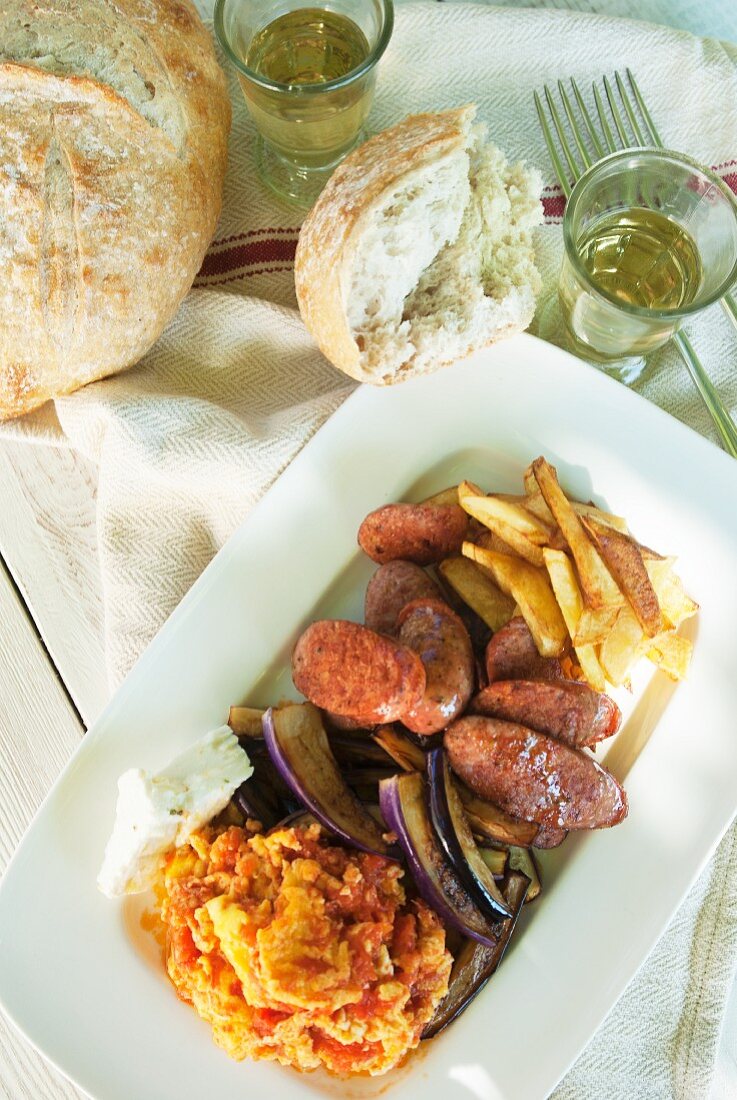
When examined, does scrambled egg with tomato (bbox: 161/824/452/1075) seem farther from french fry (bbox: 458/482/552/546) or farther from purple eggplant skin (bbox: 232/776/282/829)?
french fry (bbox: 458/482/552/546)

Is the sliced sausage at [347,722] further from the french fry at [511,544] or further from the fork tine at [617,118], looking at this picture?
the fork tine at [617,118]

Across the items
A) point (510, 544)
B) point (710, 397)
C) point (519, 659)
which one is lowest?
point (519, 659)

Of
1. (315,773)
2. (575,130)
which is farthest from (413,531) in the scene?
(575,130)

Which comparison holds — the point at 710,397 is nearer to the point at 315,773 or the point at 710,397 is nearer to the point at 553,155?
the point at 553,155

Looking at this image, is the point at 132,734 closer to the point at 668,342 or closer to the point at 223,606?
the point at 223,606

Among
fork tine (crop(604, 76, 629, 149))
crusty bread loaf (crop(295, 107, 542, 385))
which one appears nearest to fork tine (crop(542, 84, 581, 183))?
fork tine (crop(604, 76, 629, 149))

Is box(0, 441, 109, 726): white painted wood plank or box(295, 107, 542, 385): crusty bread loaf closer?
box(295, 107, 542, 385): crusty bread loaf
